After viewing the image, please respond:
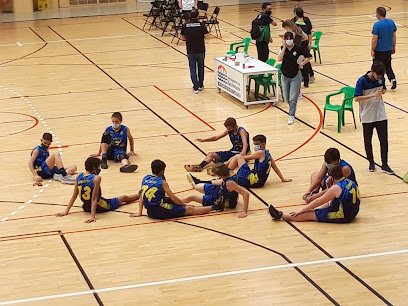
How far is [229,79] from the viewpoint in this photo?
21.0 m

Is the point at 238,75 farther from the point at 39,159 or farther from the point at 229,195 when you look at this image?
the point at 229,195

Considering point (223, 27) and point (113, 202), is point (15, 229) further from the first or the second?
point (223, 27)

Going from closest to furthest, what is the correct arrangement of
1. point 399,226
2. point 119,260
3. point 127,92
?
point 119,260 → point 399,226 → point 127,92

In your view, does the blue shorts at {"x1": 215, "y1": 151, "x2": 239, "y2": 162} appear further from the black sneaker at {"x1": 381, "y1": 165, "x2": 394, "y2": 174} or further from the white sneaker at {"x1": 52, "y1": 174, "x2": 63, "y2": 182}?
the white sneaker at {"x1": 52, "y1": 174, "x2": 63, "y2": 182}

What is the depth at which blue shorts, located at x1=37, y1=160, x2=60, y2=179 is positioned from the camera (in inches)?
616

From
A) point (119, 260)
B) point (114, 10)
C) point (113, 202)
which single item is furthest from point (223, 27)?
point (119, 260)

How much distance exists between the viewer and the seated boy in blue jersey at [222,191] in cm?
1355

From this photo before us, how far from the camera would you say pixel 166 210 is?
1355 cm

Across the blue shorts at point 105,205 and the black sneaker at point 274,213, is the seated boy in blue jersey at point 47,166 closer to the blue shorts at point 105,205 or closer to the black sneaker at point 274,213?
the blue shorts at point 105,205

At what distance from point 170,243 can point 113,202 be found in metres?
1.76

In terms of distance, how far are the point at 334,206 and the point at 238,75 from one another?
7732 mm

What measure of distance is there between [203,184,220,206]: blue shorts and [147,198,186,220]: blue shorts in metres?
0.50

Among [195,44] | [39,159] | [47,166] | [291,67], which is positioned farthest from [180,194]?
[195,44]

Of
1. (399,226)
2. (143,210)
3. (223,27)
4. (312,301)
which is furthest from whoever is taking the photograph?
(223,27)
